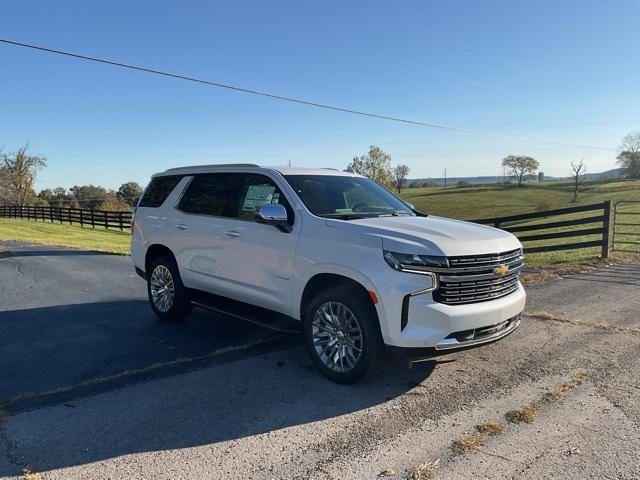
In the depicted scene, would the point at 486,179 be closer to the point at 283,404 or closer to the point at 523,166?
the point at 523,166

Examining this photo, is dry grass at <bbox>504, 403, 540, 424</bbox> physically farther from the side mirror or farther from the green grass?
the green grass

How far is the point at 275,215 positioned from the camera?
462 centimetres

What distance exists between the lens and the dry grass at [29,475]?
2.91 m

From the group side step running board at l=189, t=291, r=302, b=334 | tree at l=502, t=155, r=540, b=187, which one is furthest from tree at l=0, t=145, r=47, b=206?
tree at l=502, t=155, r=540, b=187

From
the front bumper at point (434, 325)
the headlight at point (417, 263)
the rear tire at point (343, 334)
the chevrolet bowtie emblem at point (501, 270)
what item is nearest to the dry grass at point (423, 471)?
the front bumper at point (434, 325)

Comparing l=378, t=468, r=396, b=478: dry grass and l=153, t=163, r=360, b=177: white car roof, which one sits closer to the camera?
l=378, t=468, r=396, b=478: dry grass

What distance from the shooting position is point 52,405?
395 cm

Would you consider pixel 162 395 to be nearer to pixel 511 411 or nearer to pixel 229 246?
pixel 229 246

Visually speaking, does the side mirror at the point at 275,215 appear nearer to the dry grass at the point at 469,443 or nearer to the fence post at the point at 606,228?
the dry grass at the point at 469,443

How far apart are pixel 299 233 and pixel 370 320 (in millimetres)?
1136

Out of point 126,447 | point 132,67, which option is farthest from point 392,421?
point 132,67

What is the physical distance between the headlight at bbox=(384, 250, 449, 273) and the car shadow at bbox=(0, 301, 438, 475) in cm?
111

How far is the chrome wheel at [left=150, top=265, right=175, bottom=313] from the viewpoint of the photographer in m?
6.41

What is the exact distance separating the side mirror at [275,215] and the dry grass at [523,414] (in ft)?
8.13
